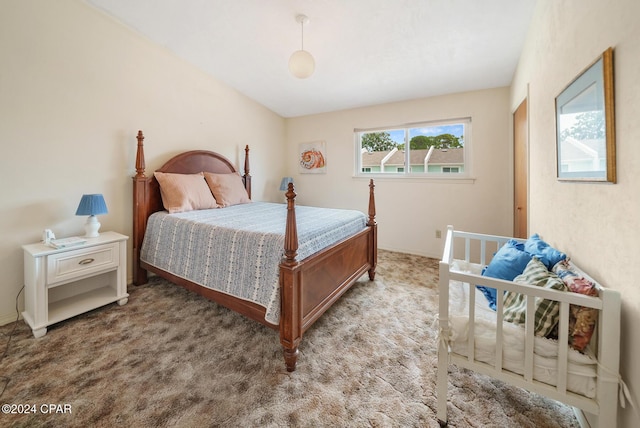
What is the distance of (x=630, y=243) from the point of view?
3.06 feet

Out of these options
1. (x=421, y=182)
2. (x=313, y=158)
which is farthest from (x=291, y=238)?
(x=313, y=158)

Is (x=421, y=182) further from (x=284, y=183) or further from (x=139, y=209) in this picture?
(x=139, y=209)

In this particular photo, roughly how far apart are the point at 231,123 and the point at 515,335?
3987 millimetres

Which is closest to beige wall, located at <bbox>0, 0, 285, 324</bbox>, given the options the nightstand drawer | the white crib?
the nightstand drawer

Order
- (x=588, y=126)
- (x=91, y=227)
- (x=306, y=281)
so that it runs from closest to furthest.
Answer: (x=588, y=126), (x=306, y=281), (x=91, y=227)

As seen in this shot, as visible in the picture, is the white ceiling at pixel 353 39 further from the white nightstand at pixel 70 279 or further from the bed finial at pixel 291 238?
the white nightstand at pixel 70 279

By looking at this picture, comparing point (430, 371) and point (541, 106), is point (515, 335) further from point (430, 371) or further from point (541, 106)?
point (541, 106)

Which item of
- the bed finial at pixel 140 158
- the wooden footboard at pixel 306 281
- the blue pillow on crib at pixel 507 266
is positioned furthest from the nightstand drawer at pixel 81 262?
the blue pillow on crib at pixel 507 266

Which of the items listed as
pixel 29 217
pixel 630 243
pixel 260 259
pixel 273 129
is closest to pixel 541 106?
pixel 630 243

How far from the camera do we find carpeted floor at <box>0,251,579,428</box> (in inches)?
49.5

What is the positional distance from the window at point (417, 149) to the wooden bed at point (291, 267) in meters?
1.48

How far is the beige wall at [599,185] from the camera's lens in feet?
3.05

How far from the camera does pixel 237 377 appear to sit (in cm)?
151

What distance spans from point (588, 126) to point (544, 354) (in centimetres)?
107
